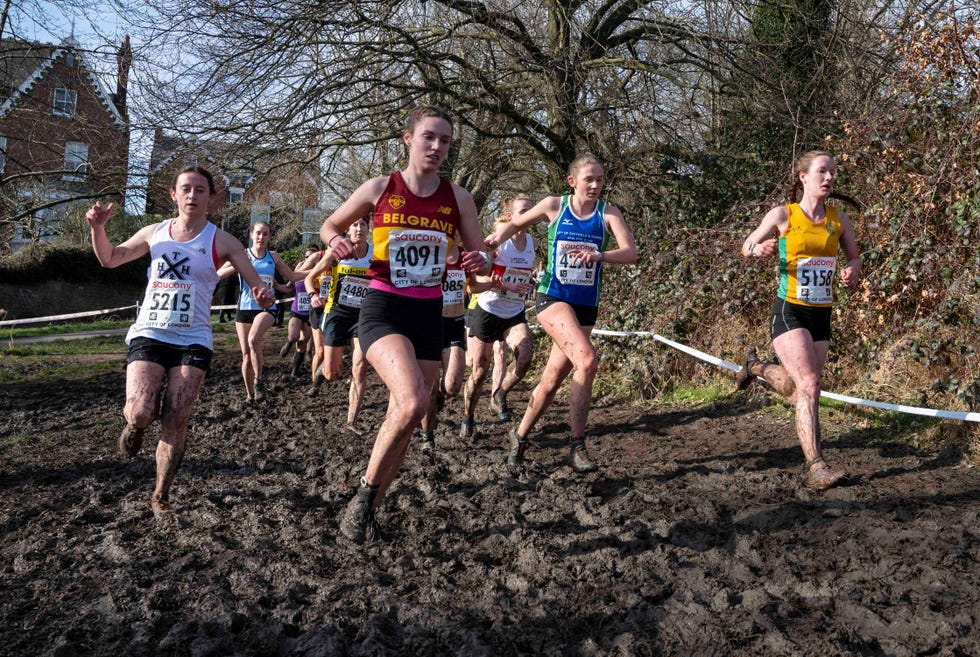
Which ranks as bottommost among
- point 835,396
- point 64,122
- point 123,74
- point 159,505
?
point 159,505

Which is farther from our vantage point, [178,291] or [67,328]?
[67,328]

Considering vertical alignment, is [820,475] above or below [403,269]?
below

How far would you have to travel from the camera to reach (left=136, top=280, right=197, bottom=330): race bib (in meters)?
4.70

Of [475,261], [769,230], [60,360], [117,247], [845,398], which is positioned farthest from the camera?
[60,360]

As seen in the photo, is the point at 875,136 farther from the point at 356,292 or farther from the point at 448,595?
the point at 448,595

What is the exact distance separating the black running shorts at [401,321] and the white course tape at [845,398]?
3.41m

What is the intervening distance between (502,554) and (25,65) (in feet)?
34.2

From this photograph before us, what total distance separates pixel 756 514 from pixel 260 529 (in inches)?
107

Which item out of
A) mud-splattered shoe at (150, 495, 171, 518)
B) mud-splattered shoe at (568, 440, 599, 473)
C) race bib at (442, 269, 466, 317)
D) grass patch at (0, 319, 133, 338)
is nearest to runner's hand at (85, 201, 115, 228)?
mud-splattered shoe at (150, 495, 171, 518)

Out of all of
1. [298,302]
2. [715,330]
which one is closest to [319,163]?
[298,302]

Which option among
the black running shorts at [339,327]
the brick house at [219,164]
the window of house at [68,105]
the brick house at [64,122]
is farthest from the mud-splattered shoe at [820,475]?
the window of house at [68,105]

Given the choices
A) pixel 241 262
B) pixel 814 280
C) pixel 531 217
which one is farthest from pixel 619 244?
pixel 241 262

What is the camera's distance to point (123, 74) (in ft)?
34.0

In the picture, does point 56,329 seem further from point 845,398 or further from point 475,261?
point 845,398
